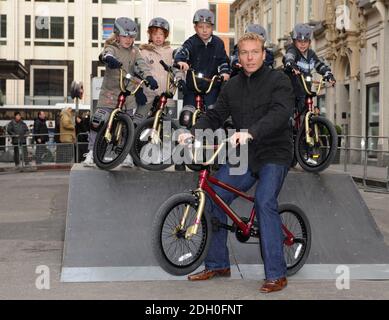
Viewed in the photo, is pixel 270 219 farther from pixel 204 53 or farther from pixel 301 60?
pixel 301 60

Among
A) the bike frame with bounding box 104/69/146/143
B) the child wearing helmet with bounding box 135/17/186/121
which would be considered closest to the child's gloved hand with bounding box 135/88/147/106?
the child wearing helmet with bounding box 135/17/186/121

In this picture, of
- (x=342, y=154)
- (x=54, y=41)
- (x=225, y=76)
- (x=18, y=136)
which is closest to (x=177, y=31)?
(x=54, y=41)

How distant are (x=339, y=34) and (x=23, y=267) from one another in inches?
996

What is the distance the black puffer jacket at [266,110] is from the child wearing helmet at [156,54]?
112 inches

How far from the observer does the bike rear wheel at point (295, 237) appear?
605cm

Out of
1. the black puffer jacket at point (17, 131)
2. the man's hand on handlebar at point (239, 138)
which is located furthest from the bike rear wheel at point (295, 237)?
the black puffer jacket at point (17, 131)

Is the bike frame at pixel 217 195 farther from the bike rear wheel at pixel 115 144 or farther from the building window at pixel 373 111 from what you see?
Answer: the building window at pixel 373 111

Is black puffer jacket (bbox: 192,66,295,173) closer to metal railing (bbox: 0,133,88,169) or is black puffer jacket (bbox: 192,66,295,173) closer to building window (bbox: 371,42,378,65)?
metal railing (bbox: 0,133,88,169)

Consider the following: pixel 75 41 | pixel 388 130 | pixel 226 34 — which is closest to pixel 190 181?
pixel 388 130

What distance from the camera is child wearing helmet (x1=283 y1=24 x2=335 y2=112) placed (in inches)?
331

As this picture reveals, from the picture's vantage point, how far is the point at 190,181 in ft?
24.1

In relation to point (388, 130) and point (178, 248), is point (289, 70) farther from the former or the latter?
point (388, 130)

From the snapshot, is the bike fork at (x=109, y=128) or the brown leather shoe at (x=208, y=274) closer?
the brown leather shoe at (x=208, y=274)

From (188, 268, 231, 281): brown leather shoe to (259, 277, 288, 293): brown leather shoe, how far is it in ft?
1.76
